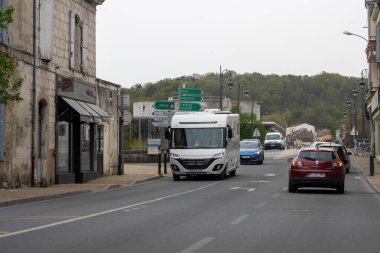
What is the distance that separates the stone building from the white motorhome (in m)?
3.40

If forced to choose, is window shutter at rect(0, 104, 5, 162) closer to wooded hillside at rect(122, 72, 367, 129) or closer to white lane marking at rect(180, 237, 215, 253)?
white lane marking at rect(180, 237, 215, 253)

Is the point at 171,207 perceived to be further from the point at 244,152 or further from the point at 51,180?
the point at 244,152

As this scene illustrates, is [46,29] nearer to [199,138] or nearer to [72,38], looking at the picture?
[72,38]

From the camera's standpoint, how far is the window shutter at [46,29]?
→ 28453 mm

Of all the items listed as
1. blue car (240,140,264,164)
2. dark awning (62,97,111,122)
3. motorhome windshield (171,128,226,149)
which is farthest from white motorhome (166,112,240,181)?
blue car (240,140,264,164)

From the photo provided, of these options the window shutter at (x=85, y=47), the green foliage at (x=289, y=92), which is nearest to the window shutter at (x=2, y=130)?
the window shutter at (x=85, y=47)

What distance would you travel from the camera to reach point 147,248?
35.7ft

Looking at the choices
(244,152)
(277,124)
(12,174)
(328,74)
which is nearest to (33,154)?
(12,174)

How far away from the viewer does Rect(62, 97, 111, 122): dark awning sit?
30.5 m

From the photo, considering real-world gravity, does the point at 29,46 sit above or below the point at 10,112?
above

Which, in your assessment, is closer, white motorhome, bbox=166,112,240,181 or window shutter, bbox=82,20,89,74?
white motorhome, bbox=166,112,240,181

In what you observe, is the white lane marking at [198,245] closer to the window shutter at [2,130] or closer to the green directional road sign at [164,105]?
the window shutter at [2,130]

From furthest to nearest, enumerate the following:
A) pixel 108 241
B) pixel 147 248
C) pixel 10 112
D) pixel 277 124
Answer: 1. pixel 277 124
2. pixel 10 112
3. pixel 108 241
4. pixel 147 248

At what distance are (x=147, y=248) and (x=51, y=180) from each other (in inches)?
747
